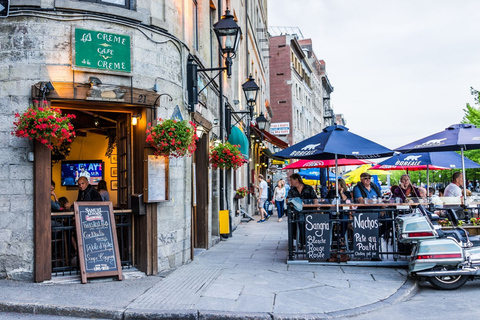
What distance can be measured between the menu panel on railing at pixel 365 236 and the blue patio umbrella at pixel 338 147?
863 mm

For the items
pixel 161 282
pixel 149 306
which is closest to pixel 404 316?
pixel 149 306

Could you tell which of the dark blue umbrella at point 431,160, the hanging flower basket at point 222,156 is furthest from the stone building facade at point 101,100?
the dark blue umbrella at point 431,160

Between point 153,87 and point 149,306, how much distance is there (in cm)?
400

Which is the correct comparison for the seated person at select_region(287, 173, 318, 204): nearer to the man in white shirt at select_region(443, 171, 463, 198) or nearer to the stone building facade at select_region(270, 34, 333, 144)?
the man in white shirt at select_region(443, 171, 463, 198)

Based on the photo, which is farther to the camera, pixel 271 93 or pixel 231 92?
pixel 271 93

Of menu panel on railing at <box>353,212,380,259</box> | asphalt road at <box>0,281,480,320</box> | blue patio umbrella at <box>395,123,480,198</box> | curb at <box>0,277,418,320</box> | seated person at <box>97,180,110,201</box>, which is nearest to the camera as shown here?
curb at <box>0,277,418,320</box>

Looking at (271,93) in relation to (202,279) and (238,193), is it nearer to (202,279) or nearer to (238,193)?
(238,193)

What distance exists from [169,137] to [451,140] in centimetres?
564

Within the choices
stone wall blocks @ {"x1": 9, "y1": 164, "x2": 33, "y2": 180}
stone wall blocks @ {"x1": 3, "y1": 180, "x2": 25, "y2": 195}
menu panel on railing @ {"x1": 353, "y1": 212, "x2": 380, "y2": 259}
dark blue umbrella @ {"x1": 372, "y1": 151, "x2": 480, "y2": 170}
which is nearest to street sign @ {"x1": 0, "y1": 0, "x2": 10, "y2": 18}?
stone wall blocks @ {"x1": 9, "y1": 164, "x2": 33, "y2": 180}

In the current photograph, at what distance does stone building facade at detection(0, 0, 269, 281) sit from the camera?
7453mm

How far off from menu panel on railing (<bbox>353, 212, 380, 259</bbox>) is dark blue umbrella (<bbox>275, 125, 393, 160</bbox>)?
1.20 metres

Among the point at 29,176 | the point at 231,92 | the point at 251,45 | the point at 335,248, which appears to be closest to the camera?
the point at 29,176

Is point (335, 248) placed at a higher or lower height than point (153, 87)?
lower

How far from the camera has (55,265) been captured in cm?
805
